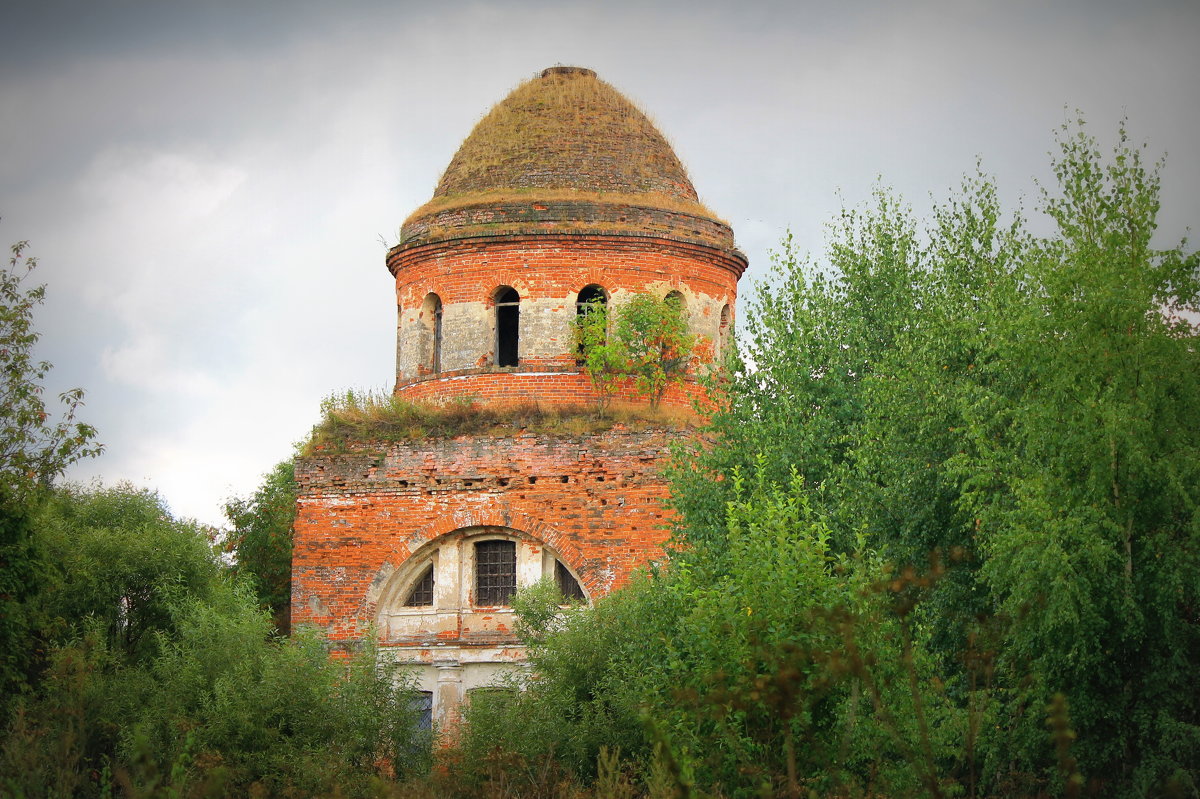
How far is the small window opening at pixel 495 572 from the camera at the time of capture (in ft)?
70.7

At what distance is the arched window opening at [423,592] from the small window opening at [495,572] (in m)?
0.77

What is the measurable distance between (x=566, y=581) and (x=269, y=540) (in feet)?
39.7

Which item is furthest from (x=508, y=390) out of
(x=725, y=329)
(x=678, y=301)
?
(x=725, y=329)

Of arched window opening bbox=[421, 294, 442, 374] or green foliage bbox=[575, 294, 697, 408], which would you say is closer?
green foliage bbox=[575, 294, 697, 408]

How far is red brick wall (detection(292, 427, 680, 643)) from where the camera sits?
21.1m

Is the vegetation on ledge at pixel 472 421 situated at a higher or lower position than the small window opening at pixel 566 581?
higher

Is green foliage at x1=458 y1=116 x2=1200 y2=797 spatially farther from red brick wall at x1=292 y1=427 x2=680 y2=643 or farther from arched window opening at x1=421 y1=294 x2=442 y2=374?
arched window opening at x1=421 y1=294 x2=442 y2=374

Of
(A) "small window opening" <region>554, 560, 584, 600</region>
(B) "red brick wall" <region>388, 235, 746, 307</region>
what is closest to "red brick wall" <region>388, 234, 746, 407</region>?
(B) "red brick wall" <region>388, 235, 746, 307</region>

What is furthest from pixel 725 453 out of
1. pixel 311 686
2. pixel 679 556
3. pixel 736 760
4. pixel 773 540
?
pixel 736 760

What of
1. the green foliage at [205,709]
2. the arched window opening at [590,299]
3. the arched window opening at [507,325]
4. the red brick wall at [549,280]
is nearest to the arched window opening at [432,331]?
the red brick wall at [549,280]

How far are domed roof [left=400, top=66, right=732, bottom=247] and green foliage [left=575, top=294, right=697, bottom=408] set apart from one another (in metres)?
1.61

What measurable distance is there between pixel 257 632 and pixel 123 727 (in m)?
2.17

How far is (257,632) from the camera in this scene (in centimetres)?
1828

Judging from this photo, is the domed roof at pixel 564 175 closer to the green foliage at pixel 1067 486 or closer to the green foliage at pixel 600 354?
the green foliage at pixel 600 354
